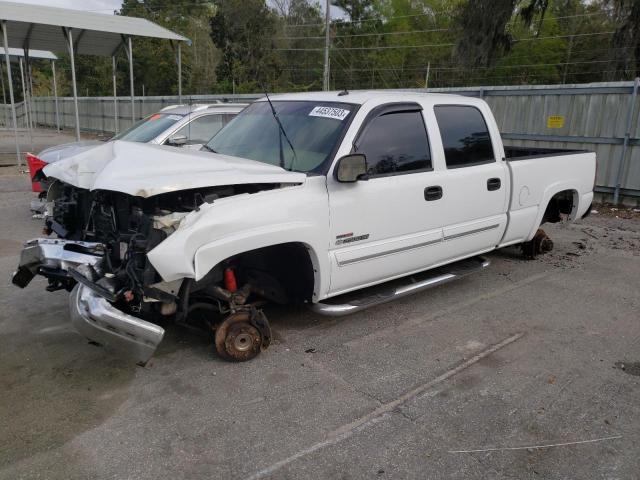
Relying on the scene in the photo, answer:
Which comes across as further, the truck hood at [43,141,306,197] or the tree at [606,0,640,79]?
the tree at [606,0,640,79]

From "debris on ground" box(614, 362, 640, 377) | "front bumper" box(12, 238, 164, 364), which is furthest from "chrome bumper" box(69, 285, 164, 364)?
"debris on ground" box(614, 362, 640, 377)

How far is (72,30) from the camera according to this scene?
1415cm

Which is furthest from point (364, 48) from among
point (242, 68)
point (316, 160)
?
point (316, 160)

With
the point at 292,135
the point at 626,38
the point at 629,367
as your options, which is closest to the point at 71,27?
the point at 292,135

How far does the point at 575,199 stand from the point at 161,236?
5.30 metres

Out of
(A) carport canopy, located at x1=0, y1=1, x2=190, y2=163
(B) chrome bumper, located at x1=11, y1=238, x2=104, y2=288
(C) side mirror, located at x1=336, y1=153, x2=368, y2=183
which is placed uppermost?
(A) carport canopy, located at x1=0, y1=1, x2=190, y2=163

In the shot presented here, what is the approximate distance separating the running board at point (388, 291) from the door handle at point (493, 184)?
78 cm

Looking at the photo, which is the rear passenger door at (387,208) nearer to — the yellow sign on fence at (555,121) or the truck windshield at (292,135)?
the truck windshield at (292,135)

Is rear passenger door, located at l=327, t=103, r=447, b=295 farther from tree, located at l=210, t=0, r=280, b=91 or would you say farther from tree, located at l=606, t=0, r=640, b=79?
tree, located at l=210, t=0, r=280, b=91

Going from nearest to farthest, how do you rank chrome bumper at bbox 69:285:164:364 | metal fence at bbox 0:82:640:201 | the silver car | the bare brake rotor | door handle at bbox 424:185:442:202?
chrome bumper at bbox 69:285:164:364 → the bare brake rotor → door handle at bbox 424:185:442:202 → the silver car → metal fence at bbox 0:82:640:201

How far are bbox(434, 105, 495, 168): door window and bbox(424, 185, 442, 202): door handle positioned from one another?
31cm

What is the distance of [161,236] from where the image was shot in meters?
3.31

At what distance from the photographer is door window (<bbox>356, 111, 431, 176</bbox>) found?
172 inches

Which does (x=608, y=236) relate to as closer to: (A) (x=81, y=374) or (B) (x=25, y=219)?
(A) (x=81, y=374)
